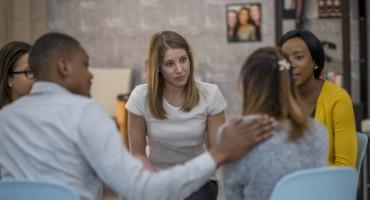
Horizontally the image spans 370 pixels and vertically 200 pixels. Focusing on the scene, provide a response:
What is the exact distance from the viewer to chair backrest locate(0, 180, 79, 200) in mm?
1904

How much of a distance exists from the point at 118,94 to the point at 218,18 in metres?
1.25

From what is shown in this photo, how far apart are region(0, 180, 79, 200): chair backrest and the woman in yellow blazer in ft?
3.86

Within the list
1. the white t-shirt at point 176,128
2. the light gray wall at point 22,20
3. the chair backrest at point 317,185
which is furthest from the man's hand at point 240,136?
the light gray wall at point 22,20

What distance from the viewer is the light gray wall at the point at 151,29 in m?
6.61

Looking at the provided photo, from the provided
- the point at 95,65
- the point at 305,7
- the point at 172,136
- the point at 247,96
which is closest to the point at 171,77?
the point at 172,136

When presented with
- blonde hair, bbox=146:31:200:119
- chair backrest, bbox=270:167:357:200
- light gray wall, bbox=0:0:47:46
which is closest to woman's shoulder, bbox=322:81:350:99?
blonde hair, bbox=146:31:200:119

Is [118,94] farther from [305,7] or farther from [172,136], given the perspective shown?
[172,136]

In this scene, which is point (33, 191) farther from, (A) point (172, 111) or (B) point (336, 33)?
(B) point (336, 33)

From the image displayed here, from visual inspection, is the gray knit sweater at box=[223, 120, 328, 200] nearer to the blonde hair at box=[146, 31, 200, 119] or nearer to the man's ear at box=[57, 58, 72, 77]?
the man's ear at box=[57, 58, 72, 77]

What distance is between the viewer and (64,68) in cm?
207

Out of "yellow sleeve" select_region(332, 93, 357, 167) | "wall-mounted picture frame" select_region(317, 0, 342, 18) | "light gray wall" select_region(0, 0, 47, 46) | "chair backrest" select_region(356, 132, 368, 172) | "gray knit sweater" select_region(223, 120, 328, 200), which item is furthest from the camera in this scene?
"light gray wall" select_region(0, 0, 47, 46)

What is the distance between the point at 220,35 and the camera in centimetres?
662

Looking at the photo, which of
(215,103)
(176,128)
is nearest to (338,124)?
(215,103)

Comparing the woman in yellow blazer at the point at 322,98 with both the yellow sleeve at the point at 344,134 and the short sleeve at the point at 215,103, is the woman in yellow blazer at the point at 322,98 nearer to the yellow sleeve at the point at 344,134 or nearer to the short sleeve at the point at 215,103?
the yellow sleeve at the point at 344,134
